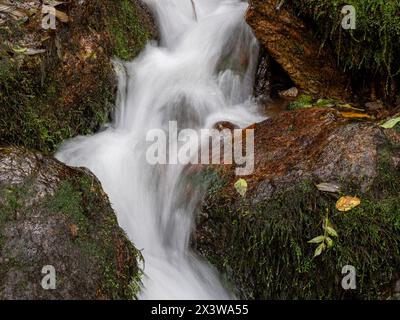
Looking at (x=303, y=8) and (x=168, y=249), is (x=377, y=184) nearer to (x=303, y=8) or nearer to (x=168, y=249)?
(x=168, y=249)

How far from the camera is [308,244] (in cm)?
365

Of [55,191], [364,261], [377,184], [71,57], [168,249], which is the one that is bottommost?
[168,249]

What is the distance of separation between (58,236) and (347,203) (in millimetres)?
2129

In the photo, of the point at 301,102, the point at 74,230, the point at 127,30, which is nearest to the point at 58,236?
the point at 74,230

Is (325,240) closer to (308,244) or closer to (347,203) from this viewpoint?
(308,244)

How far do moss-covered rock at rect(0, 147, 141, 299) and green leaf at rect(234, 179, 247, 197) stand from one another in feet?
3.16

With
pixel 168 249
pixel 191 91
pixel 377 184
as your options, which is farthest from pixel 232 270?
pixel 191 91

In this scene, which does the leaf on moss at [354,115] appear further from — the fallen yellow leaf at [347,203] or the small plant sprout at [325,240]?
the small plant sprout at [325,240]

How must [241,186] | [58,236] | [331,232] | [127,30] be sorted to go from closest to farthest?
[58,236]
[331,232]
[241,186]
[127,30]

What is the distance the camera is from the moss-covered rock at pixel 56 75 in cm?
455

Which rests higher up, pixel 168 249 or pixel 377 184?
pixel 377 184

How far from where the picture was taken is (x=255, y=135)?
473 cm

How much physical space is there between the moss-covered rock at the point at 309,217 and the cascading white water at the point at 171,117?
0.32 meters
